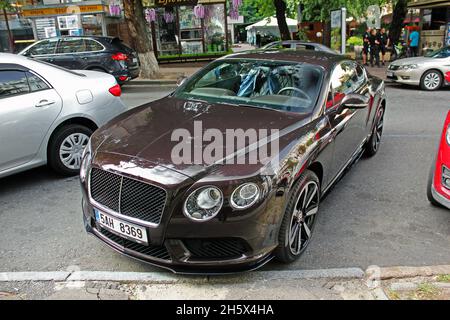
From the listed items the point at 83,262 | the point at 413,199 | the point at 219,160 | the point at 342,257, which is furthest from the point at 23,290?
the point at 413,199

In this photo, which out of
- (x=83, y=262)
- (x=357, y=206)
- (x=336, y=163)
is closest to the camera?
(x=83, y=262)

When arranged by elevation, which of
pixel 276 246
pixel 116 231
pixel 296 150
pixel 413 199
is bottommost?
pixel 413 199

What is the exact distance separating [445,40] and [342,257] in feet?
52.0

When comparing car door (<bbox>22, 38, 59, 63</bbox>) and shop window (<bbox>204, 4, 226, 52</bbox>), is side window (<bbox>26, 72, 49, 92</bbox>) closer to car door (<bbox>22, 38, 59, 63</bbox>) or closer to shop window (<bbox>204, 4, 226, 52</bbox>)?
car door (<bbox>22, 38, 59, 63</bbox>)

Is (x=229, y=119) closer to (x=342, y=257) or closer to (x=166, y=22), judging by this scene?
(x=342, y=257)

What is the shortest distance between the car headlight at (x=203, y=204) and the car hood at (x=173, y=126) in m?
0.14

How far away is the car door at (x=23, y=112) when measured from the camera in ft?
14.5

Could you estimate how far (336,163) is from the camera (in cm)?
402

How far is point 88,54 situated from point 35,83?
300 inches

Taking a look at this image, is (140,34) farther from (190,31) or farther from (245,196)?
(245,196)

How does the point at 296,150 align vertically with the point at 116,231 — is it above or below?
above

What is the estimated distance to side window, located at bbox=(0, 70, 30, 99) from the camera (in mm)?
4555

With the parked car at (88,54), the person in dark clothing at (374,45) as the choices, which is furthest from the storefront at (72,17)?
the person in dark clothing at (374,45)

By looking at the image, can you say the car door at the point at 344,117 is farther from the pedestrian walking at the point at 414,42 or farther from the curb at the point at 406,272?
the pedestrian walking at the point at 414,42
